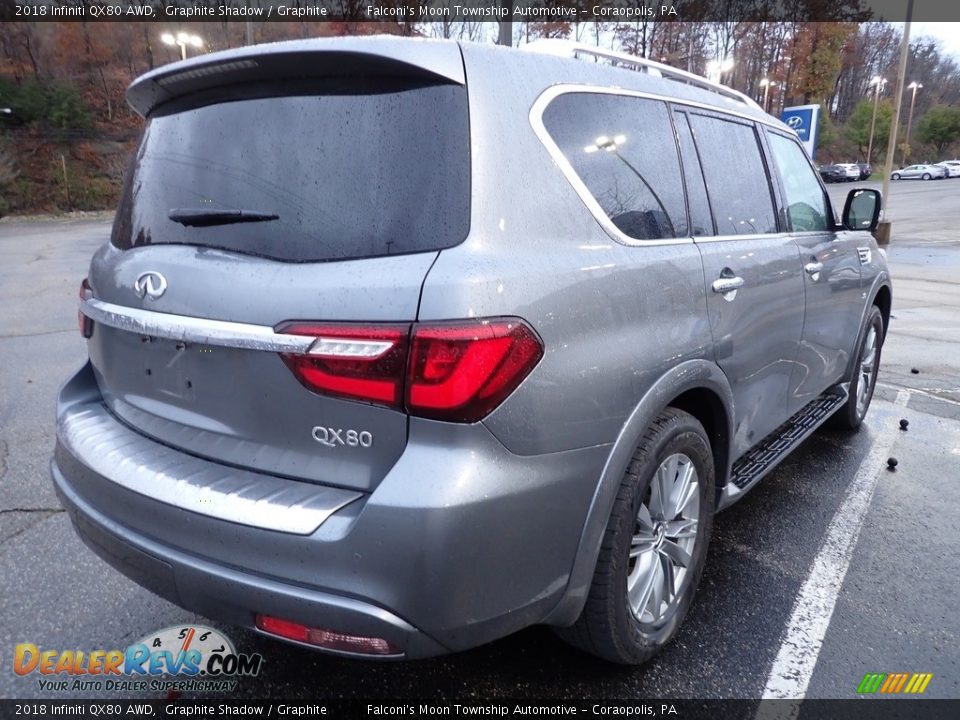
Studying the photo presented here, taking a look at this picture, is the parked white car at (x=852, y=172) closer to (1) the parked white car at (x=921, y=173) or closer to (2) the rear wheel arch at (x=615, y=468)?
(1) the parked white car at (x=921, y=173)

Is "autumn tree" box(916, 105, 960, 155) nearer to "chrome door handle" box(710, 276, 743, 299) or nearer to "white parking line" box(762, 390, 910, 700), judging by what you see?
"white parking line" box(762, 390, 910, 700)

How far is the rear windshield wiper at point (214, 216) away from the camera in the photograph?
6.14 feet

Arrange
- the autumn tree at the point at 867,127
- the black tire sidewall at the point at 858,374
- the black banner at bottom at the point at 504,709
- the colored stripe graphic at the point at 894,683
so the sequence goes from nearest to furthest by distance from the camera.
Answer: the black banner at bottom at the point at 504,709 → the colored stripe graphic at the point at 894,683 → the black tire sidewall at the point at 858,374 → the autumn tree at the point at 867,127

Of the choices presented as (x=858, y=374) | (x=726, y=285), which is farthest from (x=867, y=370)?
(x=726, y=285)

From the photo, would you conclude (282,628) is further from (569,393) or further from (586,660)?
(586,660)

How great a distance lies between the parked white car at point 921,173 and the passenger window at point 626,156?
66.7m

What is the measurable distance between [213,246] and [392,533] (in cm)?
97

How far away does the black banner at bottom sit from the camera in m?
2.14

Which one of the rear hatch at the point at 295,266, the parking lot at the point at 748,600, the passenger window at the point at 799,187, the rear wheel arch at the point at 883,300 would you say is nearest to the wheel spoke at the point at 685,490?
the parking lot at the point at 748,600

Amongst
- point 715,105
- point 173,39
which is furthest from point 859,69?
point 715,105

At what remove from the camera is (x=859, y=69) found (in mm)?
79312

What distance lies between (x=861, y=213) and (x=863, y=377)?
1143 mm

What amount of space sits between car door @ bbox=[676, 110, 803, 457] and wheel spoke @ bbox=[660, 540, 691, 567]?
0.54 meters

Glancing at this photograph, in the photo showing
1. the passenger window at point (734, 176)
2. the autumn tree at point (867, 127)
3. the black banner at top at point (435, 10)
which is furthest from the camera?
the autumn tree at point (867, 127)
